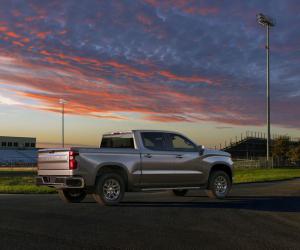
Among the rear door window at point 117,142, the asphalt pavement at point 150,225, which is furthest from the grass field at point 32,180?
the asphalt pavement at point 150,225

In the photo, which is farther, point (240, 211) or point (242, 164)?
point (242, 164)

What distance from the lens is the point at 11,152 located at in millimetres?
120562

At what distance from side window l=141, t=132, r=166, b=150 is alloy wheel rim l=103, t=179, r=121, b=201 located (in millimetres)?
1500

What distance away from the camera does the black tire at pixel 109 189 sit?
A: 13.8 m

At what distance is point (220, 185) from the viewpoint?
16.3 metres

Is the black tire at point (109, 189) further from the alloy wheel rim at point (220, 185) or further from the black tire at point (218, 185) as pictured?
the alloy wheel rim at point (220, 185)

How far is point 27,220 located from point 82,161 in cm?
314

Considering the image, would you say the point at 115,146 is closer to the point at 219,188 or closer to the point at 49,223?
the point at 219,188

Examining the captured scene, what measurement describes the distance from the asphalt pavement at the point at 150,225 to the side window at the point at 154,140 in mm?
1620

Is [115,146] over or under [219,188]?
over

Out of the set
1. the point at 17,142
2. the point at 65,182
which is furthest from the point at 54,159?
the point at 17,142

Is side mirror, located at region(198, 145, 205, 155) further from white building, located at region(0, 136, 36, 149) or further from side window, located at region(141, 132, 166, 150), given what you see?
white building, located at region(0, 136, 36, 149)

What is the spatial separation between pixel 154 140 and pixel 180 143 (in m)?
0.92

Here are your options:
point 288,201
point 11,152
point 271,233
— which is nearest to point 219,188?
point 288,201
